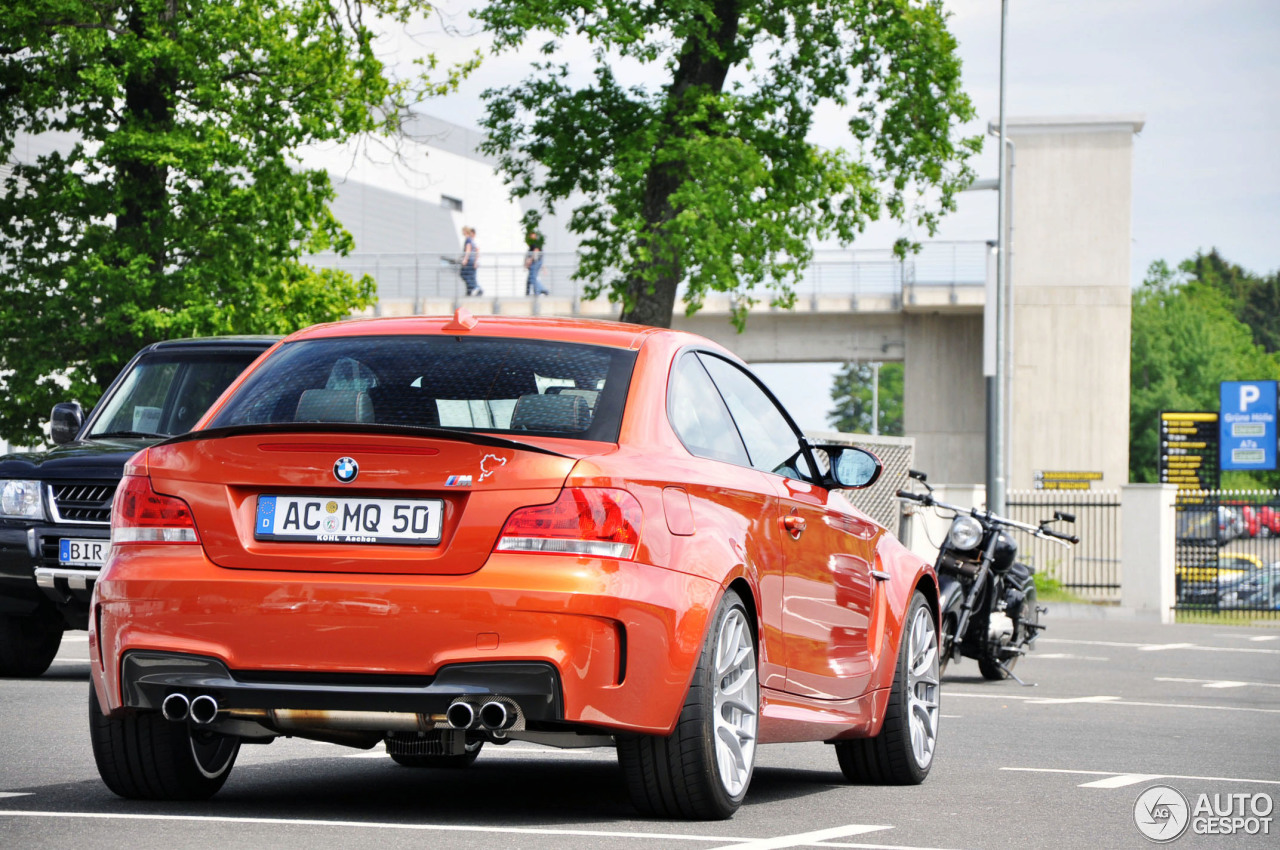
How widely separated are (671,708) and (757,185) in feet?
76.0

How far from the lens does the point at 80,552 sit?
37.6 ft

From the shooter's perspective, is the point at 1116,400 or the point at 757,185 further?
the point at 1116,400

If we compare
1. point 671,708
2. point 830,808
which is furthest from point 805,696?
point 671,708

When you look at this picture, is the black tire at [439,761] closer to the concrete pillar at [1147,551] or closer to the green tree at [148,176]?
the green tree at [148,176]

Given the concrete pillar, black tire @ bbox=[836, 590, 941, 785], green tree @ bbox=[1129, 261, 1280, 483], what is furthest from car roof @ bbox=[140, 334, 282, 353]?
green tree @ bbox=[1129, 261, 1280, 483]

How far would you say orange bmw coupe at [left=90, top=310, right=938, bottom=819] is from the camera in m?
5.52

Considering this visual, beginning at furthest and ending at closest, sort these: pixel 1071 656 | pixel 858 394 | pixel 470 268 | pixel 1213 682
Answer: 1. pixel 858 394
2. pixel 470 268
3. pixel 1071 656
4. pixel 1213 682

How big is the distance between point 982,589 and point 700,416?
8.21 metres

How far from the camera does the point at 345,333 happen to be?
6512 millimetres

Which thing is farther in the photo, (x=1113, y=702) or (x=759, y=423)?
(x=1113, y=702)

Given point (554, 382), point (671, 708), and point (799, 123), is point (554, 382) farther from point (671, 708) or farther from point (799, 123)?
point (799, 123)

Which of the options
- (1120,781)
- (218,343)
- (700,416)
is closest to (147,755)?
(700,416)

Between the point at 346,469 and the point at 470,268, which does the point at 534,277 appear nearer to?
the point at 470,268

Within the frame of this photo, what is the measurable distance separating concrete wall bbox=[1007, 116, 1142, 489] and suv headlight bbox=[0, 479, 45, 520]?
41982 millimetres
